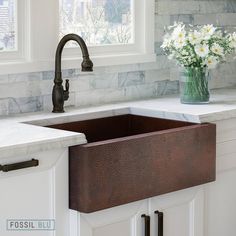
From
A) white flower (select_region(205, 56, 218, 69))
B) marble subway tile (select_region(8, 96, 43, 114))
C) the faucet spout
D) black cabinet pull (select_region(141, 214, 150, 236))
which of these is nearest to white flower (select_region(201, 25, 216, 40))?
white flower (select_region(205, 56, 218, 69))

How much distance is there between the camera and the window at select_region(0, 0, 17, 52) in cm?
322

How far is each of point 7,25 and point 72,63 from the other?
42 cm

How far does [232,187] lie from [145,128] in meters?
0.55

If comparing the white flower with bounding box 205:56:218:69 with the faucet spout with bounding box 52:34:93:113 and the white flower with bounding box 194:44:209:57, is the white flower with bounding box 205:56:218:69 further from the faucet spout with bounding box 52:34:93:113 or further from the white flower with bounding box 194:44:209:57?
the faucet spout with bounding box 52:34:93:113

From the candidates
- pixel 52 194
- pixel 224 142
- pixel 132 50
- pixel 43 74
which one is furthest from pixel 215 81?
pixel 52 194

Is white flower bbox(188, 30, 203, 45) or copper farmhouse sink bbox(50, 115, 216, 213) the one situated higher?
white flower bbox(188, 30, 203, 45)

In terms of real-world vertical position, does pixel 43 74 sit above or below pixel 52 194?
above

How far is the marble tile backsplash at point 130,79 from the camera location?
3311 millimetres

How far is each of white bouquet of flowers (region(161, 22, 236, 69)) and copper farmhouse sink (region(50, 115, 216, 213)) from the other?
0.39 m

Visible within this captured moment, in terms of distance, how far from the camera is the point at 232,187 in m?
3.50

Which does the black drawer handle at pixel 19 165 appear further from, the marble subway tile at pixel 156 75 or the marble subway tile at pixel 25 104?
the marble subway tile at pixel 156 75

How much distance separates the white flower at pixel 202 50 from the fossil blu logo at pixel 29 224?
1.28 metres

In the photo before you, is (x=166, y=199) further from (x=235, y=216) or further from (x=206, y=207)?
(x=235, y=216)

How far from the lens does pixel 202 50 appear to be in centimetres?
346
